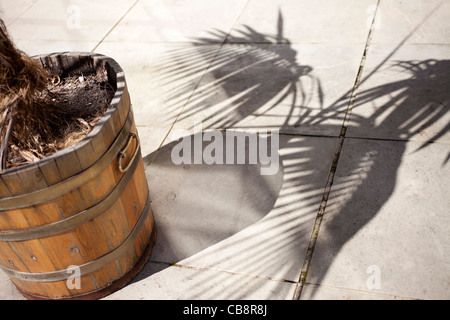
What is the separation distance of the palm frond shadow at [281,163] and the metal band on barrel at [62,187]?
3.30ft

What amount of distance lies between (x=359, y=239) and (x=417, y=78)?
7.14 feet

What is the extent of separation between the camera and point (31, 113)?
2430mm

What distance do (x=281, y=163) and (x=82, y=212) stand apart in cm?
183

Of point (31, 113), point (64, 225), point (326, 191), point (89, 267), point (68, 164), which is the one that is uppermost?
point (31, 113)

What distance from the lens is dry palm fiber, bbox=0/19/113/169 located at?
92.2 inches

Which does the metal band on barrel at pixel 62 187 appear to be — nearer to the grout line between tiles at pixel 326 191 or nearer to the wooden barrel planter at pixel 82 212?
the wooden barrel planter at pixel 82 212

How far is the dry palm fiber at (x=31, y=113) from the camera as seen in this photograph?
2.34 metres

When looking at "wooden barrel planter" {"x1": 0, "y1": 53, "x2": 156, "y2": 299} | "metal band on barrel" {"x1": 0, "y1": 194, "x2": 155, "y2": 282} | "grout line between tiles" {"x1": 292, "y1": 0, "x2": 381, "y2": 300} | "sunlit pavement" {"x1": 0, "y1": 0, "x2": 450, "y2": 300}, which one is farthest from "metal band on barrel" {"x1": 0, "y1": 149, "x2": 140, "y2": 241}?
"grout line between tiles" {"x1": 292, "y1": 0, "x2": 381, "y2": 300}

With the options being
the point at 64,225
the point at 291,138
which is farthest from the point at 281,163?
the point at 64,225

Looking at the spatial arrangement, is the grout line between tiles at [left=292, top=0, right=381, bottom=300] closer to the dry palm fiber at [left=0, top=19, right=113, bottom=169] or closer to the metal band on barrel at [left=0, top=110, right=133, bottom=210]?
the metal band on barrel at [left=0, top=110, right=133, bottom=210]

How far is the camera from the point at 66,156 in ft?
7.09

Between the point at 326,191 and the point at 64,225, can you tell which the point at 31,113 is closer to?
the point at 64,225

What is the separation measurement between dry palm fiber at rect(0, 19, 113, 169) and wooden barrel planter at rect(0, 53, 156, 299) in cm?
24

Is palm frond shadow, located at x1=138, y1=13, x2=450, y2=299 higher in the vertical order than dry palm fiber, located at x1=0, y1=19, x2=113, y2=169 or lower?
lower
